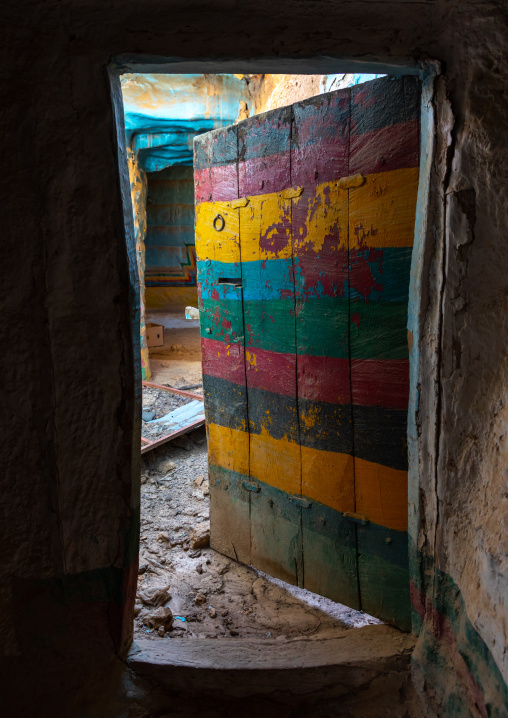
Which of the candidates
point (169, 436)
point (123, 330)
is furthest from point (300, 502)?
point (169, 436)

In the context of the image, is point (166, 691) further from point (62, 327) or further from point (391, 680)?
point (62, 327)

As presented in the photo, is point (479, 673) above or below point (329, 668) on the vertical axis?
above

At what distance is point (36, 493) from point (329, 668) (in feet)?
3.00

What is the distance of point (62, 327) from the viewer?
1.10m

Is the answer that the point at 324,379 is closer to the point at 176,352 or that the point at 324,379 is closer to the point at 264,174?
the point at 264,174

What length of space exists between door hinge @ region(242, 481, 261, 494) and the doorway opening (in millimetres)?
403

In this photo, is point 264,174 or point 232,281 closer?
point 264,174

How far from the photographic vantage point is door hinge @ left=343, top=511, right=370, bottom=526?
1.60 m

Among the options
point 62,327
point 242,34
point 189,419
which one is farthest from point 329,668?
point 189,419

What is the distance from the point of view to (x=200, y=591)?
197cm

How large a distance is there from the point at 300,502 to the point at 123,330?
103cm

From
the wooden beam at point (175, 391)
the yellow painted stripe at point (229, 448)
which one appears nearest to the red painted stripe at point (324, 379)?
the yellow painted stripe at point (229, 448)

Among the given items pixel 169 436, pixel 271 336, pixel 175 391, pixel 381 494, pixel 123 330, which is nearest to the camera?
pixel 123 330

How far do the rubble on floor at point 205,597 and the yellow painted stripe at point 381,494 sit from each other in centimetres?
40
